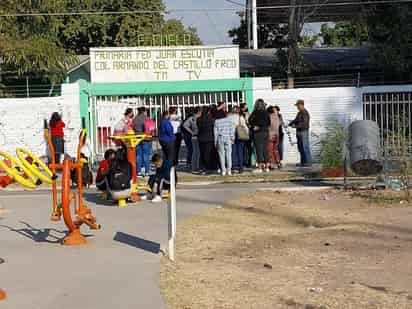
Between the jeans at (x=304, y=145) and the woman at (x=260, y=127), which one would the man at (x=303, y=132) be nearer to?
the jeans at (x=304, y=145)

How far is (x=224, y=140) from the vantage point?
19.3 meters

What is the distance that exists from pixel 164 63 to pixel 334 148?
7640mm

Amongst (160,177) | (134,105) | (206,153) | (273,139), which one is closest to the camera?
(160,177)

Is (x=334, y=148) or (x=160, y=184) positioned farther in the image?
(x=334, y=148)

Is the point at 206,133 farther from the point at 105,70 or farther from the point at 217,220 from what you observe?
the point at 217,220

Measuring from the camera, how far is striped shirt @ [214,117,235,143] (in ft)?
62.8

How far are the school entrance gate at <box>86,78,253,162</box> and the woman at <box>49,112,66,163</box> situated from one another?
1.12m

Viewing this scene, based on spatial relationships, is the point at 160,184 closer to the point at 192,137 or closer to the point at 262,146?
the point at 262,146

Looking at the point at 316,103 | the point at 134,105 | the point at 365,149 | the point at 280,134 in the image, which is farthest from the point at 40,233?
the point at 316,103

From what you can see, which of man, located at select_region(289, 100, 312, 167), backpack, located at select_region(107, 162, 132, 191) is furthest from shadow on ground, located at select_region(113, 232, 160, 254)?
man, located at select_region(289, 100, 312, 167)

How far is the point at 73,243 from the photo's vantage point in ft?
35.0

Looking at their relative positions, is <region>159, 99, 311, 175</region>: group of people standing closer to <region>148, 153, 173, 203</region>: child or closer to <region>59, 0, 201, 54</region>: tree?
<region>148, 153, 173, 203</region>: child

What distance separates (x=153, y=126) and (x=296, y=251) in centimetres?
1127

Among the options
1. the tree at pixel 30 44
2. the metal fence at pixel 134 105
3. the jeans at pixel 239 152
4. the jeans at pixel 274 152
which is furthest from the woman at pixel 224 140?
the tree at pixel 30 44
